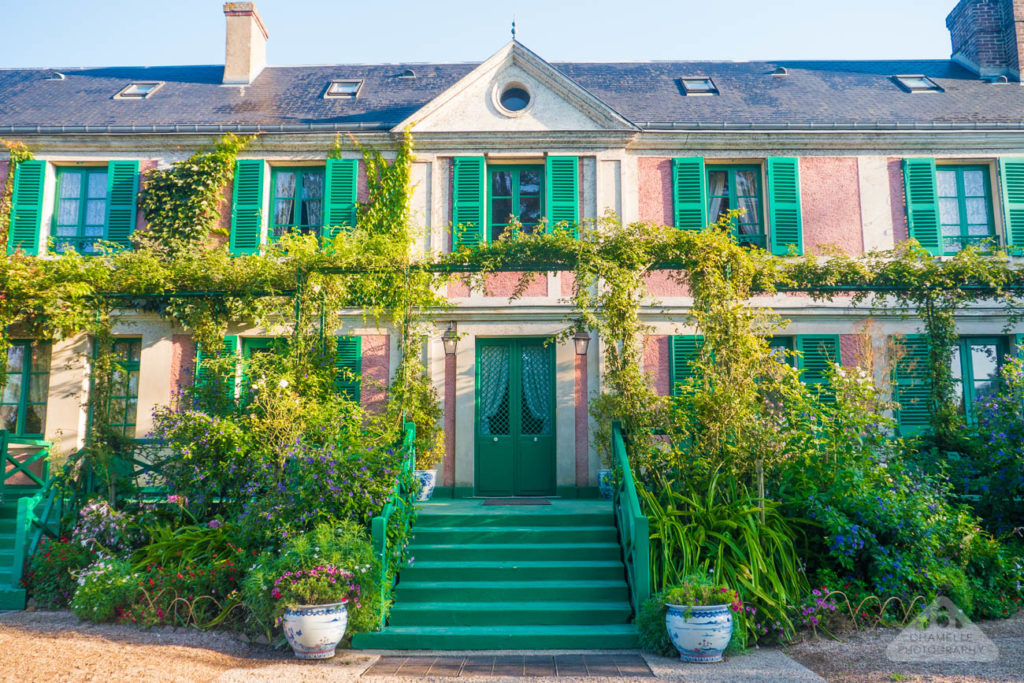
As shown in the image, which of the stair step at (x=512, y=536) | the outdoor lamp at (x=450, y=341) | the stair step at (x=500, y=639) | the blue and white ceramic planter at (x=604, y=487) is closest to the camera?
the stair step at (x=500, y=639)

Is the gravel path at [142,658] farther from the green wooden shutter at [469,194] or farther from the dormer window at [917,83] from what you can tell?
the dormer window at [917,83]

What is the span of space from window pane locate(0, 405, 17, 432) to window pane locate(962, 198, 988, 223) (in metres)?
12.9

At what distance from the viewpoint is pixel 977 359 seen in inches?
391

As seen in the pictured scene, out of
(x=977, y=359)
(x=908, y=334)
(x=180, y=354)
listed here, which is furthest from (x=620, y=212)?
(x=180, y=354)

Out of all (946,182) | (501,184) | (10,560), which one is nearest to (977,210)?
(946,182)

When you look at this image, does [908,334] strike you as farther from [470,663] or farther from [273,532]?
[273,532]

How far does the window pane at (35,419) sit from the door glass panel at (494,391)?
5.67 meters

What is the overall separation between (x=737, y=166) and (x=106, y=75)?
1003 cm

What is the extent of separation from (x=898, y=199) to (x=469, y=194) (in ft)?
18.8

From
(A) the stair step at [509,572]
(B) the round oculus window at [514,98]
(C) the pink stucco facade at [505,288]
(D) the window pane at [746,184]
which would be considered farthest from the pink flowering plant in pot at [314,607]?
(D) the window pane at [746,184]

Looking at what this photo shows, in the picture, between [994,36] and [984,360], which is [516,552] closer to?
[984,360]

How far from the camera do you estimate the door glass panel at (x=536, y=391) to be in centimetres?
973

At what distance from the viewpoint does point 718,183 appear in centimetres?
1053

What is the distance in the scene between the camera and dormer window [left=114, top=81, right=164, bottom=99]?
1159cm
